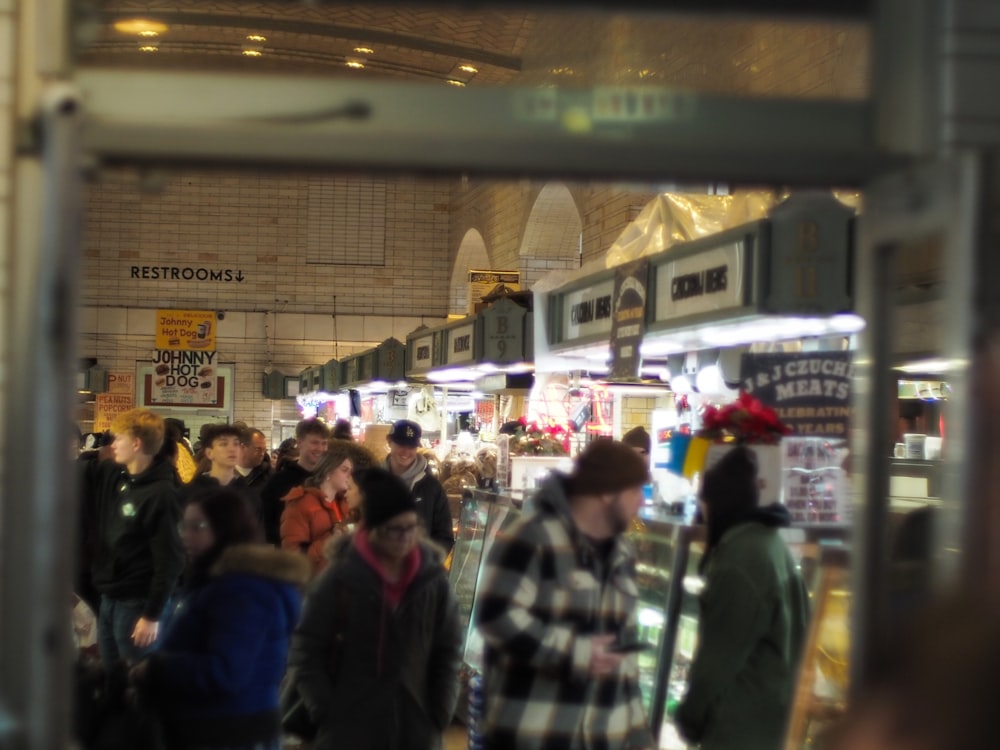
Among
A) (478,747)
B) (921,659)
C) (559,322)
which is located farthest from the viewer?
(559,322)

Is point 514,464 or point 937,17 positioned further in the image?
point 514,464

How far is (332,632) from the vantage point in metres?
4.19

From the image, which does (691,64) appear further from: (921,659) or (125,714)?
(921,659)

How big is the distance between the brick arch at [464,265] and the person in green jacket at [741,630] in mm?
14525

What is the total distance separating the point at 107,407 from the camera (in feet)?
71.1

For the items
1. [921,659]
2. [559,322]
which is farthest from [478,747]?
[921,659]

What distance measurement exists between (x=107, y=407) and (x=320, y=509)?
52.6ft

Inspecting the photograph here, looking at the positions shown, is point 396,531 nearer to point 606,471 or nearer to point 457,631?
point 457,631

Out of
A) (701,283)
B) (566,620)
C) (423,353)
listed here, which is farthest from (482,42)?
(566,620)

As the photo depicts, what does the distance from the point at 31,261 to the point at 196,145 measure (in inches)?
12.5

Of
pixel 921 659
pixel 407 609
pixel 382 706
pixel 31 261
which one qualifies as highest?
pixel 31 261

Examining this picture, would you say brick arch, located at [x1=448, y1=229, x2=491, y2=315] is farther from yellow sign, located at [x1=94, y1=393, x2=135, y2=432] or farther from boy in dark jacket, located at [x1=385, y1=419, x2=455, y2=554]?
boy in dark jacket, located at [x1=385, y1=419, x2=455, y2=554]

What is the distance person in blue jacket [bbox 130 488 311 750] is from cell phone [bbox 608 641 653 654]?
3.27ft

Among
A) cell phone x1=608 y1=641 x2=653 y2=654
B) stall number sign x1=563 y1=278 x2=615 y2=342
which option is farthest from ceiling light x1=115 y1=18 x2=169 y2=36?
stall number sign x1=563 y1=278 x2=615 y2=342
